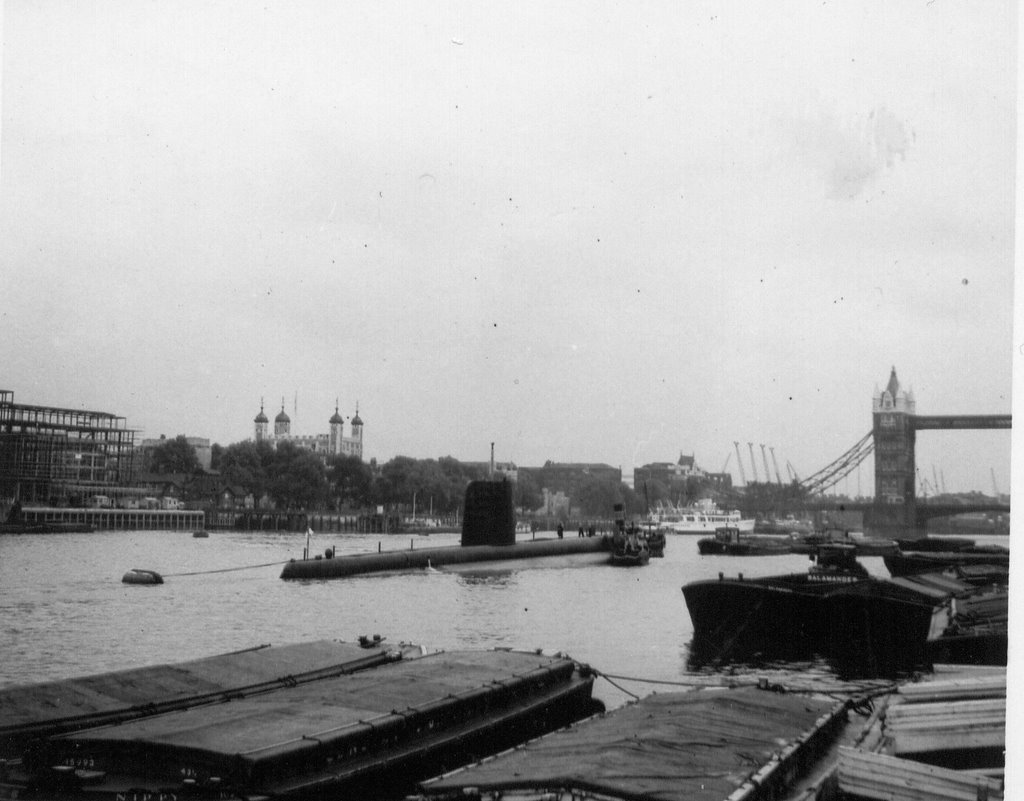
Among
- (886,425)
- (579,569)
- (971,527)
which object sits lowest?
(579,569)

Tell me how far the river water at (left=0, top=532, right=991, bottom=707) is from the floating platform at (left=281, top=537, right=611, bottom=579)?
66 centimetres

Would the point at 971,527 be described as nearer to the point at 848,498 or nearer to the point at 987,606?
the point at 987,606

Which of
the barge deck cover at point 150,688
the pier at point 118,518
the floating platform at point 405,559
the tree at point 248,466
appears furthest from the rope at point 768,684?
the tree at point 248,466

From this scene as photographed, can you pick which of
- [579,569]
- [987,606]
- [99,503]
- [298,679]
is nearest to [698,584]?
[987,606]

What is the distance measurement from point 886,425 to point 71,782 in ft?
48.5

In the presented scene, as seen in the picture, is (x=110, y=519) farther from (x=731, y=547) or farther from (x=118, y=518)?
(x=731, y=547)

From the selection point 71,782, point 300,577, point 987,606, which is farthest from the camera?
point 300,577

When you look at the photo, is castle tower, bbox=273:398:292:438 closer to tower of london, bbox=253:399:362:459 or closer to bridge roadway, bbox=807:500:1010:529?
tower of london, bbox=253:399:362:459

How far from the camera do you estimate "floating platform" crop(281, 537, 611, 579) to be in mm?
38344

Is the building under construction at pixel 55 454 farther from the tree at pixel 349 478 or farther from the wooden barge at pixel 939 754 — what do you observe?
the wooden barge at pixel 939 754

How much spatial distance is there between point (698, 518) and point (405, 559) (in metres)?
61.3

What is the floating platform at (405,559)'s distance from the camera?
3834 centimetres

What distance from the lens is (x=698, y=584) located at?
23906 millimetres

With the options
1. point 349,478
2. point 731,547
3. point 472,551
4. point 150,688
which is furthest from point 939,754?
point 349,478
